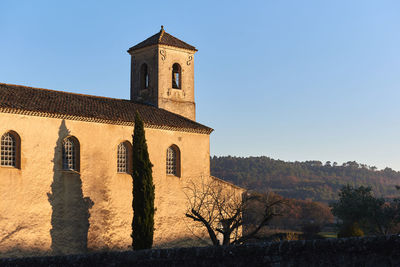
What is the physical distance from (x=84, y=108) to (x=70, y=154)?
262 cm

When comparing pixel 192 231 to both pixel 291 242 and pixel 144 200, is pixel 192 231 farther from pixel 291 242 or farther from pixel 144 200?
pixel 291 242

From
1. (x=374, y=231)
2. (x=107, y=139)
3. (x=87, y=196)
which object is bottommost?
(x=374, y=231)

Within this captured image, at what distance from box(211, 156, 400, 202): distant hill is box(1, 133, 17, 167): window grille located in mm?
60203

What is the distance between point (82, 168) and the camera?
24.4 m

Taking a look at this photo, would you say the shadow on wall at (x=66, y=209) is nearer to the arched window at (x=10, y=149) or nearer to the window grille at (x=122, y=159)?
the arched window at (x=10, y=149)

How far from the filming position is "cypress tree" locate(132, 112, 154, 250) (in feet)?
77.0

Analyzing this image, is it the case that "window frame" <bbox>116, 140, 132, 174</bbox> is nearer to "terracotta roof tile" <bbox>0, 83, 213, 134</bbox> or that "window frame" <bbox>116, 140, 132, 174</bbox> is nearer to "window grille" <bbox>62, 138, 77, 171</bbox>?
"terracotta roof tile" <bbox>0, 83, 213, 134</bbox>

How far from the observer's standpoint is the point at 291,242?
8641mm

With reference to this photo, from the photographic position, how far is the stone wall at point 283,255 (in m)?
8.26

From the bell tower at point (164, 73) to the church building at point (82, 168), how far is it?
3.32 feet

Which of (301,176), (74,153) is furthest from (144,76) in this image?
(301,176)

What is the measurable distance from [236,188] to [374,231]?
65.3 feet

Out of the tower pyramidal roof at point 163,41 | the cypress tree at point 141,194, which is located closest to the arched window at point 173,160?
the cypress tree at point 141,194

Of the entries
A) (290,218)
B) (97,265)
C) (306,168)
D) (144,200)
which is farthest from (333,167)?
(97,265)
